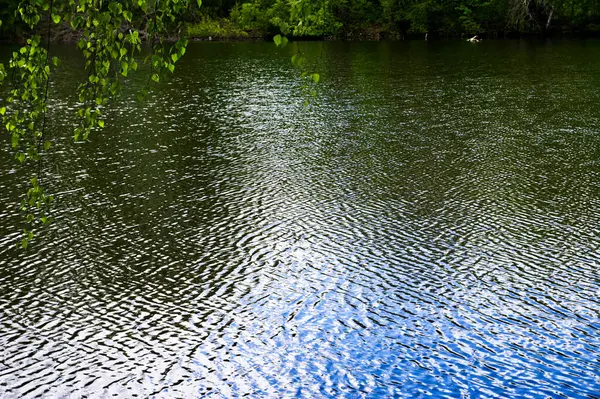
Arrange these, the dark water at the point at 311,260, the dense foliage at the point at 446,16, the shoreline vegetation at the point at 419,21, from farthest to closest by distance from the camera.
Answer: the dense foliage at the point at 446,16
the shoreline vegetation at the point at 419,21
the dark water at the point at 311,260

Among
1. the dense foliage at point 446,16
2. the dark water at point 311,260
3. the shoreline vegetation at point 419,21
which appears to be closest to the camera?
the dark water at point 311,260

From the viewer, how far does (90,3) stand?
6.71 meters

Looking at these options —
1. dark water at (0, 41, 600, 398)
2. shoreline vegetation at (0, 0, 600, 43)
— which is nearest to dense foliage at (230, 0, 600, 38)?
shoreline vegetation at (0, 0, 600, 43)

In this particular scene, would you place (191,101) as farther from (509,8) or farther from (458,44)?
(509,8)

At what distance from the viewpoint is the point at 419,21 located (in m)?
85.4

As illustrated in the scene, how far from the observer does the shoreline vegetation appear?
271 feet

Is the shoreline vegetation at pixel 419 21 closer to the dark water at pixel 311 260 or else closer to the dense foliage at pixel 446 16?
the dense foliage at pixel 446 16

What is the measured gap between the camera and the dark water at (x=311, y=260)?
13.0 metres

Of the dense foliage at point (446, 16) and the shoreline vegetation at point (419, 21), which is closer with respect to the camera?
the shoreline vegetation at point (419, 21)

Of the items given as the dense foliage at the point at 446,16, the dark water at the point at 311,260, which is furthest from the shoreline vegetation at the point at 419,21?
the dark water at the point at 311,260

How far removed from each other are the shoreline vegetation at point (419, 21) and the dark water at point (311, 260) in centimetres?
5097

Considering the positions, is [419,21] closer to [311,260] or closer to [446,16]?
[446,16]

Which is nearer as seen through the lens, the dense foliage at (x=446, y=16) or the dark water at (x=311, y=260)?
the dark water at (x=311, y=260)

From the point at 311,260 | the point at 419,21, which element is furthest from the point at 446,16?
the point at 311,260
